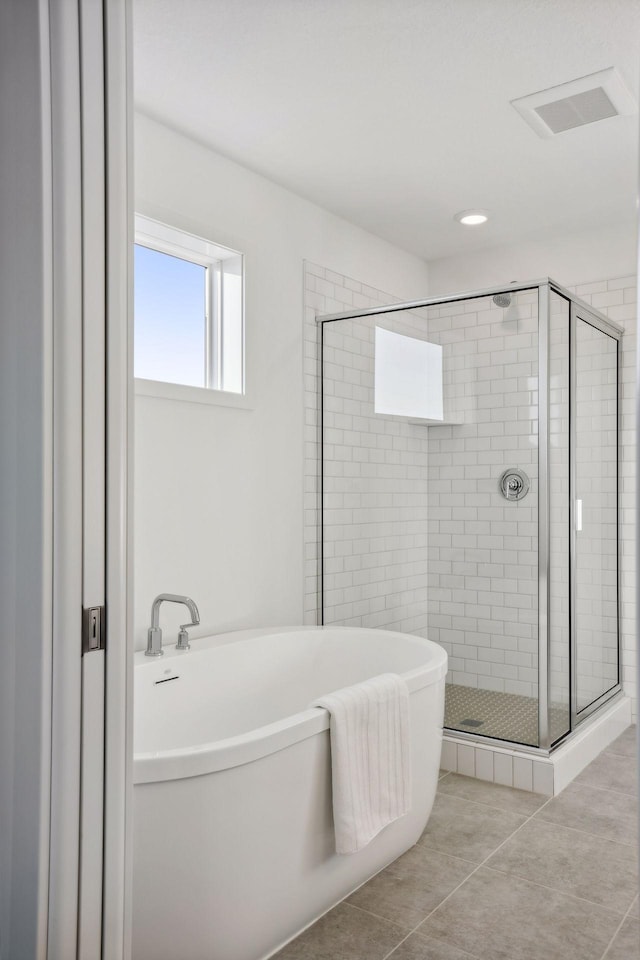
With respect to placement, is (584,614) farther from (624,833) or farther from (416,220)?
(416,220)

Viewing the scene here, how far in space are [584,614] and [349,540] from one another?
46.4 inches

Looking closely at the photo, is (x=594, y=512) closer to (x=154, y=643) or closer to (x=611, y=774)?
(x=611, y=774)

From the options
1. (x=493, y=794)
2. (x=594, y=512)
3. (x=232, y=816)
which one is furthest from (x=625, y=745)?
(x=232, y=816)

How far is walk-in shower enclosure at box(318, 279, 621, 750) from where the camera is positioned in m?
3.11

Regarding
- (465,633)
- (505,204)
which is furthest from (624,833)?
(505,204)

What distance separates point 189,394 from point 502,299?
1.42 m

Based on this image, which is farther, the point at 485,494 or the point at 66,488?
the point at 485,494

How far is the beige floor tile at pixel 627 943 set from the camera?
1.96m

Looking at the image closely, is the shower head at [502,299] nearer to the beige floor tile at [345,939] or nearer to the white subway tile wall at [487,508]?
the white subway tile wall at [487,508]

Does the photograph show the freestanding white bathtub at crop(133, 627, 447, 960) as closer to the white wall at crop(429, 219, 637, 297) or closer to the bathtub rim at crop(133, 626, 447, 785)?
the bathtub rim at crop(133, 626, 447, 785)

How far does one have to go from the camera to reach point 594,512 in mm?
3580

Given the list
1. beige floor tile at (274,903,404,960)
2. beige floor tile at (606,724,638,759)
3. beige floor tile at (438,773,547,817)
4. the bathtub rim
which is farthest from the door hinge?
beige floor tile at (606,724,638,759)

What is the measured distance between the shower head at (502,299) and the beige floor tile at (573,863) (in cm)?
212

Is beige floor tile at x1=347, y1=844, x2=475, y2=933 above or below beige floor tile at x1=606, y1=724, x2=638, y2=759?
above
